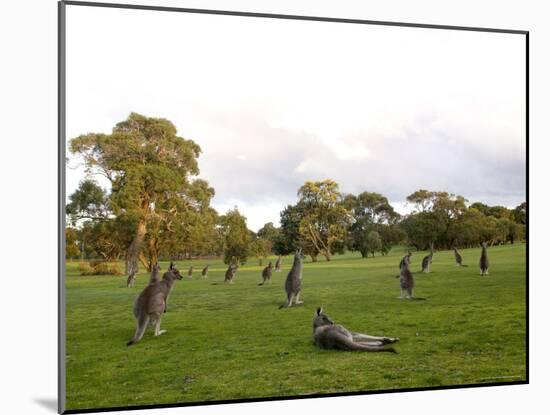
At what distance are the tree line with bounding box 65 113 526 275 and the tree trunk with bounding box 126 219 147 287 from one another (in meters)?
0.01

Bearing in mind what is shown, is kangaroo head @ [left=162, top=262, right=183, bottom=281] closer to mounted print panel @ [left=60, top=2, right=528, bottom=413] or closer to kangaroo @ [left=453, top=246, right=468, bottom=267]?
Result: mounted print panel @ [left=60, top=2, right=528, bottom=413]

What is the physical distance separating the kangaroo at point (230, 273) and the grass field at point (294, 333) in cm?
8

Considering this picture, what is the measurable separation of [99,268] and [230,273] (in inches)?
71.5

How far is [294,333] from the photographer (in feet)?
30.3

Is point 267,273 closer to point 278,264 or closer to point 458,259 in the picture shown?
point 278,264

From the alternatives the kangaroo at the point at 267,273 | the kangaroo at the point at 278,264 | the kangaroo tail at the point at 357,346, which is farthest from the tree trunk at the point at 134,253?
the kangaroo tail at the point at 357,346

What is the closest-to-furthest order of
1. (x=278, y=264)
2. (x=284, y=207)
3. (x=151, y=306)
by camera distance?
(x=151, y=306) < (x=284, y=207) < (x=278, y=264)

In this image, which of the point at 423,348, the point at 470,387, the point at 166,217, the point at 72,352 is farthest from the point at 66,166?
the point at 470,387

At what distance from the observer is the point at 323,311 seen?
9.49m

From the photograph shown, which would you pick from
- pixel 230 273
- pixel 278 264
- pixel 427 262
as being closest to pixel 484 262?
pixel 427 262

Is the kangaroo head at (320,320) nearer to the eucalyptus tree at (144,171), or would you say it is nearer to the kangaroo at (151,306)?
the kangaroo at (151,306)

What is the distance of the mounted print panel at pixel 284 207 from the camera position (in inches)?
336

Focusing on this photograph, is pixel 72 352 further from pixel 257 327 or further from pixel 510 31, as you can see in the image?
pixel 510 31

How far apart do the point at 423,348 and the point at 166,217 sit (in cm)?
398
